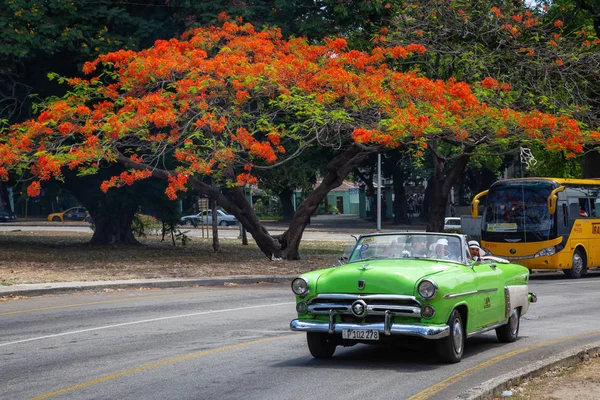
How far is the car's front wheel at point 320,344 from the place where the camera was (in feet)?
37.8

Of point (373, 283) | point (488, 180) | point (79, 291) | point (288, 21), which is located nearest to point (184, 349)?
point (373, 283)

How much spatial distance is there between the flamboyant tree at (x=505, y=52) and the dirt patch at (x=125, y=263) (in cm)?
754

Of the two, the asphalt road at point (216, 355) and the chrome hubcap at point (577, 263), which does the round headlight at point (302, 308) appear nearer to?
the asphalt road at point (216, 355)

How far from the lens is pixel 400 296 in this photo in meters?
10.8

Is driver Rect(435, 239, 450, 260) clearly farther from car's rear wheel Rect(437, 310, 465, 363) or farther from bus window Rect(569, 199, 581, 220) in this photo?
bus window Rect(569, 199, 581, 220)

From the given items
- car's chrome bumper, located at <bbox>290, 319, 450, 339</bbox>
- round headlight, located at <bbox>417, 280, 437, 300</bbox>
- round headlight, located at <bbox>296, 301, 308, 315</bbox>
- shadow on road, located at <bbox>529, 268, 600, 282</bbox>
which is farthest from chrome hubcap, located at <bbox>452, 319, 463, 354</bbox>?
shadow on road, located at <bbox>529, 268, 600, 282</bbox>

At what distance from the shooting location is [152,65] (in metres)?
28.6

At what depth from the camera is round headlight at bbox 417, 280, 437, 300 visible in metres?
10.7

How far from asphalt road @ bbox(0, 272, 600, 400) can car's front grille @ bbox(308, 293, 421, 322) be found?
0.66 m

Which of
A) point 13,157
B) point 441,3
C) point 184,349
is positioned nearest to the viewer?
point 184,349

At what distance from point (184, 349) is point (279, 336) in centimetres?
190

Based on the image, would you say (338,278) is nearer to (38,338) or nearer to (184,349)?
(184,349)

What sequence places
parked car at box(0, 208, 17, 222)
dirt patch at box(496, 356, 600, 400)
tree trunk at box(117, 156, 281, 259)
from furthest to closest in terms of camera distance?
parked car at box(0, 208, 17, 222), tree trunk at box(117, 156, 281, 259), dirt patch at box(496, 356, 600, 400)

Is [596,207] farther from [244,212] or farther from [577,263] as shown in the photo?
[244,212]
